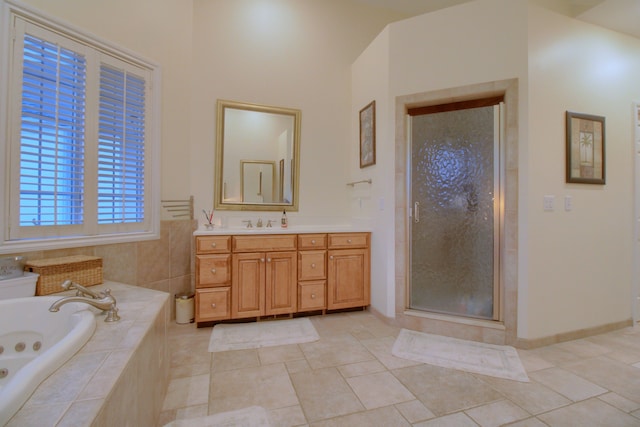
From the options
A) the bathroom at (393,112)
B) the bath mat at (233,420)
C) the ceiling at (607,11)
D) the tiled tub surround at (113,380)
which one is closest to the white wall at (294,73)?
the bathroom at (393,112)

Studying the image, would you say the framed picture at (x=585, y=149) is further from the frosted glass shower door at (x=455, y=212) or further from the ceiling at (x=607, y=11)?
the ceiling at (x=607, y=11)

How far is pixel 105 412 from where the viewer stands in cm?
81

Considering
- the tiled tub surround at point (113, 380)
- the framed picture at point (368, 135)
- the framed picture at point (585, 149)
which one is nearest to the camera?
the tiled tub surround at point (113, 380)

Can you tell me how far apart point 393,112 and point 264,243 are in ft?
5.51

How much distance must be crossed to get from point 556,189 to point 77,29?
3.80 meters

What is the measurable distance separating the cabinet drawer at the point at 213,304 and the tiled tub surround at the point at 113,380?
0.75 m

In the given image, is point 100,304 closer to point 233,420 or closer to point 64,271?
point 64,271

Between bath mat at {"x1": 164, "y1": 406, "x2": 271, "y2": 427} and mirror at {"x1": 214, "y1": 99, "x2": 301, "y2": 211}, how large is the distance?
195 centimetres

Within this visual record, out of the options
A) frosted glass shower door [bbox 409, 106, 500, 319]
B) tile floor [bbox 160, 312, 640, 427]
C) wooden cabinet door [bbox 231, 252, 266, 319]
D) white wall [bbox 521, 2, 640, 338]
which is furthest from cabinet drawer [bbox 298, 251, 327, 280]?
white wall [bbox 521, 2, 640, 338]

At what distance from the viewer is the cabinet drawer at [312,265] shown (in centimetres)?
274

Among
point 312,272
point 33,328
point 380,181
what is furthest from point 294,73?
point 33,328

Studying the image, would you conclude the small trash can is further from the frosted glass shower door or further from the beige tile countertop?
the frosted glass shower door

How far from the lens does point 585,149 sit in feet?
7.83

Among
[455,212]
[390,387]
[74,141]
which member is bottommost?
[390,387]
